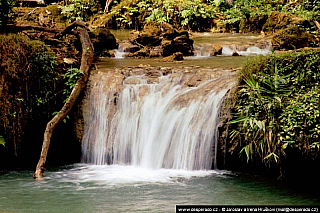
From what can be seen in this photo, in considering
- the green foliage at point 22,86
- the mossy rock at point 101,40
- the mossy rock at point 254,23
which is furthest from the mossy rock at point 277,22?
the green foliage at point 22,86

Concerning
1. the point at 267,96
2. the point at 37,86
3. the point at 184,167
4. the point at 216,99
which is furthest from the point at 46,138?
the point at 267,96

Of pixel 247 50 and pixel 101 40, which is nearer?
pixel 101 40

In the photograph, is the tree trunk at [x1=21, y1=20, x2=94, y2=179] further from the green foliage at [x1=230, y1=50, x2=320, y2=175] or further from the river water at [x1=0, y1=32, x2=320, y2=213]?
the green foliage at [x1=230, y1=50, x2=320, y2=175]

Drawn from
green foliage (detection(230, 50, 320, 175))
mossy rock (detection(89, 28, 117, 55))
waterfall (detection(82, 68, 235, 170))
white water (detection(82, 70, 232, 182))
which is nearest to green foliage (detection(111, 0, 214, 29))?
mossy rock (detection(89, 28, 117, 55))

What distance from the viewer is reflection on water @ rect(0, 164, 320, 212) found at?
5.93m

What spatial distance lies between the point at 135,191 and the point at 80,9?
19.0 meters

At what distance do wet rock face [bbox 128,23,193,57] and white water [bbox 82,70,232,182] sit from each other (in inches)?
154

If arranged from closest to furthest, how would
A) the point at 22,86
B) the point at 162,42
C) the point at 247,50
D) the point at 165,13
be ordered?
the point at 22,86
the point at 162,42
the point at 247,50
the point at 165,13

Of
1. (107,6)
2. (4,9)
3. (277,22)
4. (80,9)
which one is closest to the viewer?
(4,9)

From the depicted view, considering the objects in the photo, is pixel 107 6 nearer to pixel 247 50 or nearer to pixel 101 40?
pixel 101 40

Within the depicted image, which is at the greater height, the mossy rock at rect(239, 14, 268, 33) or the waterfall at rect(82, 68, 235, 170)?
the mossy rock at rect(239, 14, 268, 33)

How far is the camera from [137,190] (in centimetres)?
653

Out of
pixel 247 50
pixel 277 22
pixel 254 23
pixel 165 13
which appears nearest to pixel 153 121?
pixel 247 50

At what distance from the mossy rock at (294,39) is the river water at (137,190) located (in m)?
7.06
